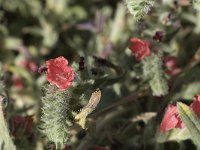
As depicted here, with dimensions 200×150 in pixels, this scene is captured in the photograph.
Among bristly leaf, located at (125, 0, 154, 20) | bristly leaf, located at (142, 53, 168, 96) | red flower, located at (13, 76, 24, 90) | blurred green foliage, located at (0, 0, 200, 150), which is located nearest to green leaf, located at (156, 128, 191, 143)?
blurred green foliage, located at (0, 0, 200, 150)

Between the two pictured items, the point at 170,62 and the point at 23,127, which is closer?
the point at 23,127

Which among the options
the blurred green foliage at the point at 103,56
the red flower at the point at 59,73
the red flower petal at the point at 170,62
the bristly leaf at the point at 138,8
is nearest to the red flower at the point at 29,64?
the blurred green foliage at the point at 103,56

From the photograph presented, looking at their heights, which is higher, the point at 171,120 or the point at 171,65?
the point at 171,65

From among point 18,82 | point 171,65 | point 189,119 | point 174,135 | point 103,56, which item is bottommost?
point 189,119

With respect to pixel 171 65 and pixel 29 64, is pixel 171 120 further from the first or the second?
pixel 29 64

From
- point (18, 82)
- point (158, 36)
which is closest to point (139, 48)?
point (158, 36)

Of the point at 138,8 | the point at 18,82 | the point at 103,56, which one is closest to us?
the point at 138,8

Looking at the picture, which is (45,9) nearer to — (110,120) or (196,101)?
(110,120)

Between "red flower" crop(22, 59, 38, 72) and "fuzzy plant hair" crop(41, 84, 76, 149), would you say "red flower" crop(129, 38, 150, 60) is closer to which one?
"fuzzy plant hair" crop(41, 84, 76, 149)
